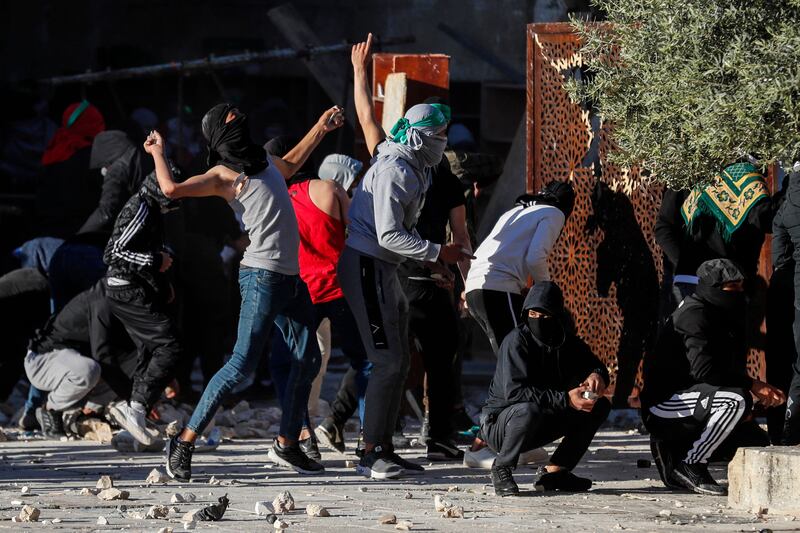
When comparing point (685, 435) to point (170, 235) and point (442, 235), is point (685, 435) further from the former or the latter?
point (170, 235)

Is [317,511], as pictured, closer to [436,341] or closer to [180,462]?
[180,462]

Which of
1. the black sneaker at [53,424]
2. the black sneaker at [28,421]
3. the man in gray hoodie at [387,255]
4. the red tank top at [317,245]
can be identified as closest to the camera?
the man in gray hoodie at [387,255]

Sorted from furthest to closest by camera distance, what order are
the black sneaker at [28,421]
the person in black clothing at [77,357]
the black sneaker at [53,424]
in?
the black sneaker at [28,421] → the black sneaker at [53,424] → the person in black clothing at [77,357]

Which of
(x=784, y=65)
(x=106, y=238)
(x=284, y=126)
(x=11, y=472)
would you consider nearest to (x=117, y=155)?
(x=106, y=238)

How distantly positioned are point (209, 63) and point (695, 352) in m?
7.94

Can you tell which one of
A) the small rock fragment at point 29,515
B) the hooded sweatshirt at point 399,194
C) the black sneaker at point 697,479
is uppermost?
the hooded sweatshirt at point 399,194

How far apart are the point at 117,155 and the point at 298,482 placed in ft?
10.8

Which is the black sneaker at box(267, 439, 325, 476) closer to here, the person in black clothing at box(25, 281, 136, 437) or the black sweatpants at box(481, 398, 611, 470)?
the black sweatpants at box(481, 398, 611, 470)

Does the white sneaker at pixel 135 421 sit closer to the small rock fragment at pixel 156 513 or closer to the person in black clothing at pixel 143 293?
the person in black clothing at pixel 143 293

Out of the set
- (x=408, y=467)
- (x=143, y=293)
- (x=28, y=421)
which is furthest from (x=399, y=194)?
(x=28, y=421)

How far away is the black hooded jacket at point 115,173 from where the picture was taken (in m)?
10.1

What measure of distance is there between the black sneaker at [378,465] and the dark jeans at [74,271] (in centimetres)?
314

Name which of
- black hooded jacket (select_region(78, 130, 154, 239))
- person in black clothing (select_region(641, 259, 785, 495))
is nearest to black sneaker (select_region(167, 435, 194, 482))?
person in black clothing (select_region(641, 259, 785, 495))

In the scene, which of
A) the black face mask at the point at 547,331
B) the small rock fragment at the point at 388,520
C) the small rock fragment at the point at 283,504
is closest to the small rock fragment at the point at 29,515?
the small rock fragment at the point at 283,504
